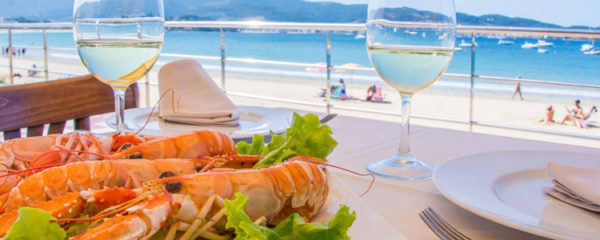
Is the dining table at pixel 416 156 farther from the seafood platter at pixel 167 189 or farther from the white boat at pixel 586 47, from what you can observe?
the white boat at pixel 586 47

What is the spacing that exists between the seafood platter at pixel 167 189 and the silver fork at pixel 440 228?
0.36 feet

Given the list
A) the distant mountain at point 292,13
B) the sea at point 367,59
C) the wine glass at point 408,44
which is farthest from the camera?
the distant mountain at point 292,13

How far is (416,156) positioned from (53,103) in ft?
3.50

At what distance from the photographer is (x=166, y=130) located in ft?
3.23

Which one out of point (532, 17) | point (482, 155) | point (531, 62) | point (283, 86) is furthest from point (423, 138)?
point (532, 17)

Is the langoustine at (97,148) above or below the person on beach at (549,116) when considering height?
above

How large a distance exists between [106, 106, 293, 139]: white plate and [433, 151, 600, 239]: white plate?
0.36 metres

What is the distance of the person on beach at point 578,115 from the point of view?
13.8 meters

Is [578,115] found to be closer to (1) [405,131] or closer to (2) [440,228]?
(1) [405,131]

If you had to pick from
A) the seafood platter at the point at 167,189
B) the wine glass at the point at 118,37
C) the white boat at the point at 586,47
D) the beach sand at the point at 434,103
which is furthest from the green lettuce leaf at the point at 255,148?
the white boat at the point at 586,47

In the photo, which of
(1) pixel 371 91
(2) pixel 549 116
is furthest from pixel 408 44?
(1) pixel 371 91

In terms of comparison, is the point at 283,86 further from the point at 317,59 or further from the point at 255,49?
the point at 255,49

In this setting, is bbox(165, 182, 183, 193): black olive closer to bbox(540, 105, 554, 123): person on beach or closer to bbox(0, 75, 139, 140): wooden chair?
bbox(0, 75, 139, 140): wooden chair

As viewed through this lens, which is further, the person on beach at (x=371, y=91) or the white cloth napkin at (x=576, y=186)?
the person on beach at (x=371, y=91)
